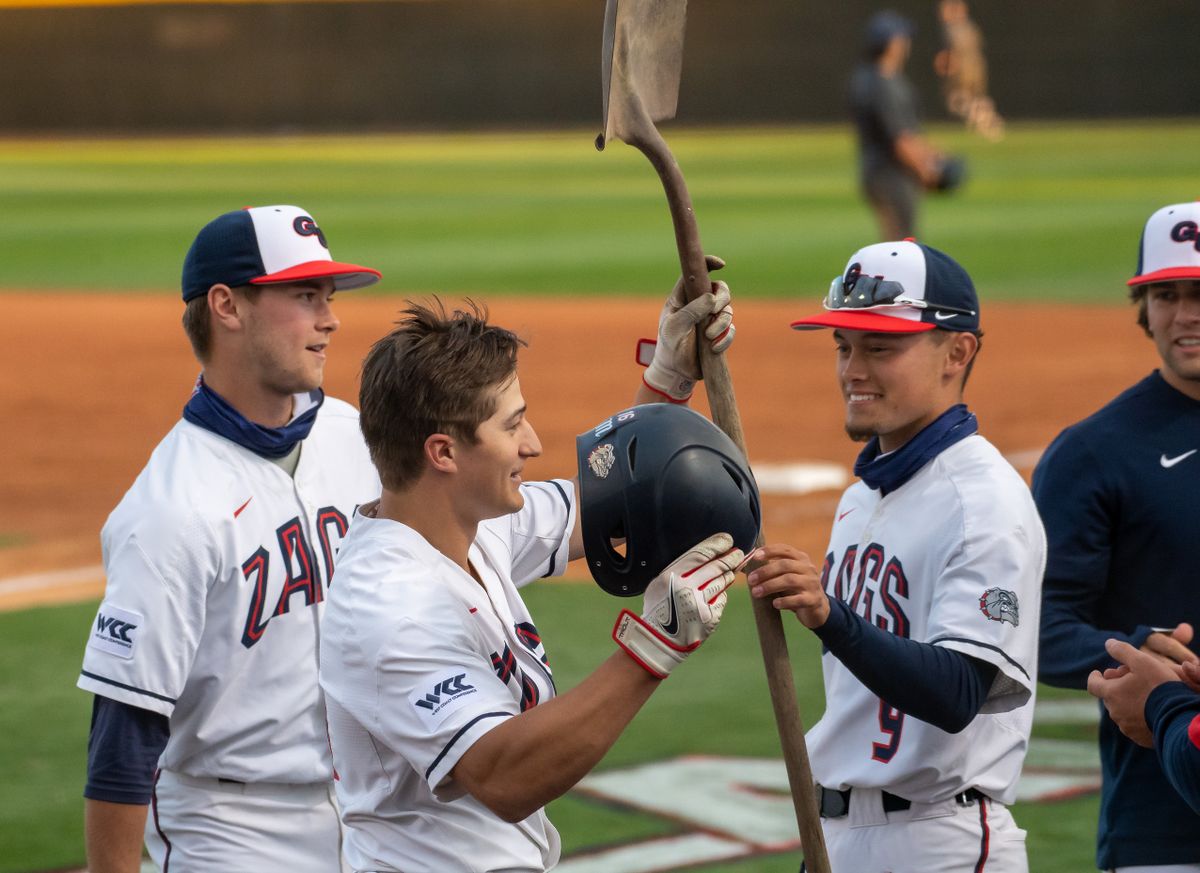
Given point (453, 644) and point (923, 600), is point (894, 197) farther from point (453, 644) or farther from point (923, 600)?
point (453, 644)

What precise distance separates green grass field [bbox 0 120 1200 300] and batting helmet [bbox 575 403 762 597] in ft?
55.9

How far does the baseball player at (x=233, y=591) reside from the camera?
3.63 m

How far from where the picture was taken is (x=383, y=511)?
126 inches

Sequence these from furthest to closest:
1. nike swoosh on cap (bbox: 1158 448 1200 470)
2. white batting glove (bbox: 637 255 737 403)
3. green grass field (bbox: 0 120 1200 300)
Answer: green grass field (bbox: 0 120 1200 300) → nike swoosh on cap (bbox: 1158 448 1200 470) → white batting glove (bbox: 637 255 737 403)

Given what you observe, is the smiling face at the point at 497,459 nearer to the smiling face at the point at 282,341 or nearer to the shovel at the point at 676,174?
the shovel at the point at 676,174

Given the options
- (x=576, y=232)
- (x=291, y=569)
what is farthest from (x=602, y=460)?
(x=576, y=232)

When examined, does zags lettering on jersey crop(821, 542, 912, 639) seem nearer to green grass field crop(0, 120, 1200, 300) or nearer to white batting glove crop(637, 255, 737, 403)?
white batting glove crop(637, 255, 737, 403)

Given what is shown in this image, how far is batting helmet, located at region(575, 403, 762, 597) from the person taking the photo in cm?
297

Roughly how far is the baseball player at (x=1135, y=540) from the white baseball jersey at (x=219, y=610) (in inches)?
65.5

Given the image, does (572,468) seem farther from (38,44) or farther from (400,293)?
(38,44)

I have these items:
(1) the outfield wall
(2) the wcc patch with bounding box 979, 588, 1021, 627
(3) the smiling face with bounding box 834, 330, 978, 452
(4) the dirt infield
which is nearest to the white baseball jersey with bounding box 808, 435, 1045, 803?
(2) the wcc patch with bounding box 979, 588, 1021, 627

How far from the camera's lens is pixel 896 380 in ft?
12.1

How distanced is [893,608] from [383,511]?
1.13m

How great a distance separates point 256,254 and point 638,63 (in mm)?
1071
